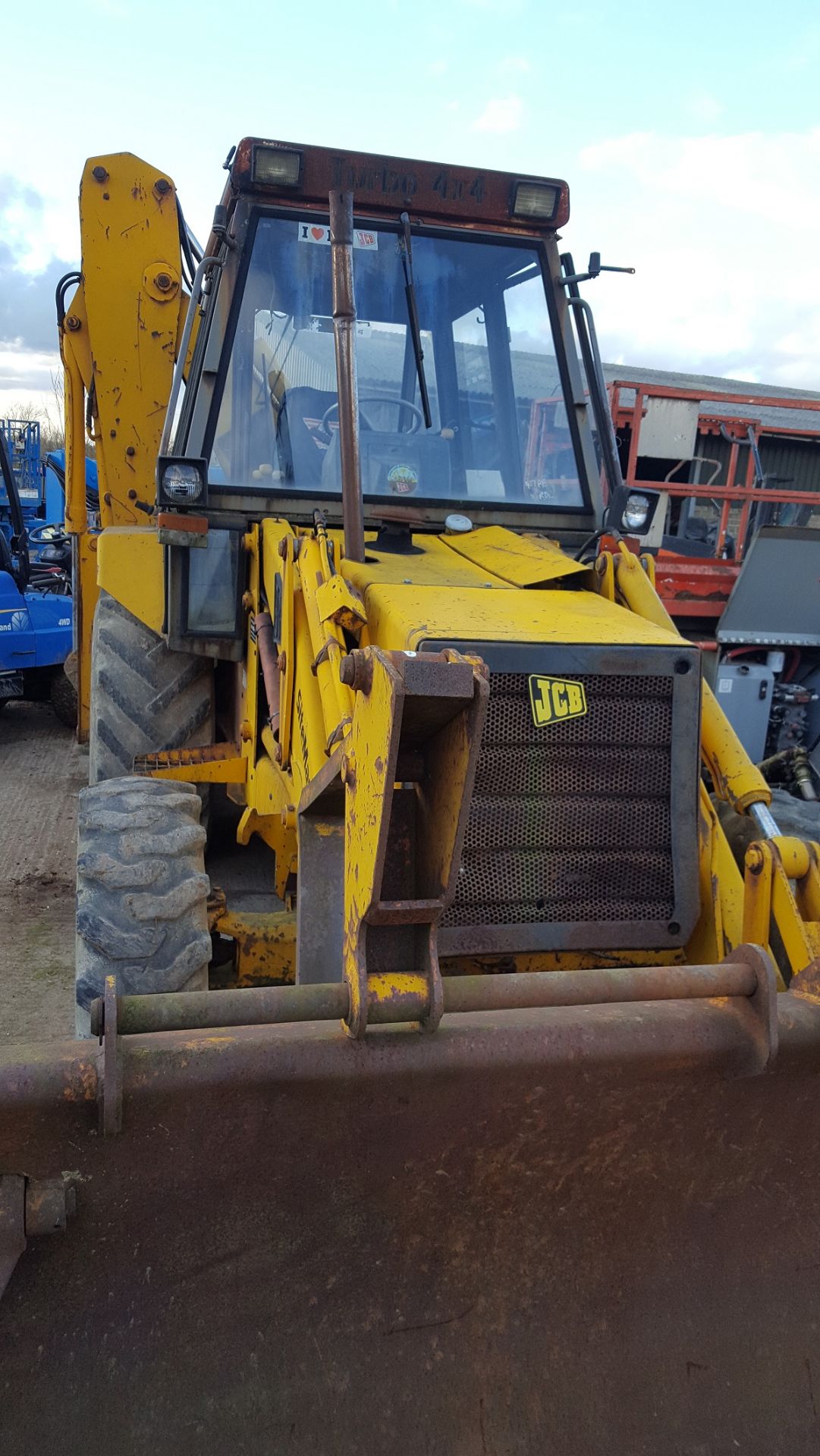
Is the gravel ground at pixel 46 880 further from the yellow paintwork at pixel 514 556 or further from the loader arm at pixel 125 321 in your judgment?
the loader arm at pixel 125 321

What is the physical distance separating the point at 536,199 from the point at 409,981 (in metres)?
3.28

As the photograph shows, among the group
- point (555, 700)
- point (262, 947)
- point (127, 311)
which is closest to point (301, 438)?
point (555, 700)

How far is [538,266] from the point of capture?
4.11 meters

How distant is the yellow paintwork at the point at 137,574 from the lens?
420 cm

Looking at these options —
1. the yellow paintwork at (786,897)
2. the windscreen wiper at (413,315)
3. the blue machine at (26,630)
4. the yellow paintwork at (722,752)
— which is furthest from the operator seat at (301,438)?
the blue machine at (26,630)

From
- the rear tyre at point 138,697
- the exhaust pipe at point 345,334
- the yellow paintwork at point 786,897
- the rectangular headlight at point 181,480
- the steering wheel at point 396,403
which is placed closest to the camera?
the yellow paintwork at point 786,897

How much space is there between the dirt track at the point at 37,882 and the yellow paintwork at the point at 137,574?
1555mm

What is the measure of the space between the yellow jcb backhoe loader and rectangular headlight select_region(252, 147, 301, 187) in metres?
0.01

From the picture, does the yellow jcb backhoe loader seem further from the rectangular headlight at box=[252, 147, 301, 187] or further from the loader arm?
the loader arm

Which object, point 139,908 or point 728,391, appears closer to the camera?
point 139,908

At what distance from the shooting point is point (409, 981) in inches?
74.3

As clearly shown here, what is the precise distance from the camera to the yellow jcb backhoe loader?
6.24ft

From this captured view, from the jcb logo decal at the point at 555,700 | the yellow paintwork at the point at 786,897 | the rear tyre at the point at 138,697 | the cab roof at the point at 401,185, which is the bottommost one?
the yellow paintwork at the point at 786,897

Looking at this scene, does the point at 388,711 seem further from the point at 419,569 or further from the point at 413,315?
the point at 413,315
